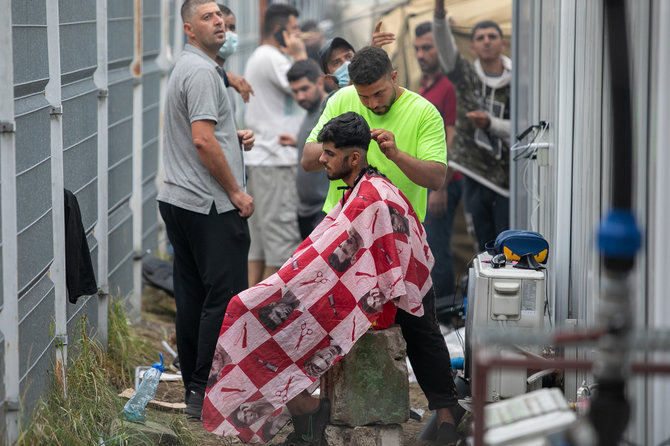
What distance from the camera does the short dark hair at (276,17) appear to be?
8477 millimetres

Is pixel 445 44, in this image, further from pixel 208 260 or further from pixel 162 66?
pixel 208 260

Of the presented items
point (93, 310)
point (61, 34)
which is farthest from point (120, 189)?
point (61, 34)

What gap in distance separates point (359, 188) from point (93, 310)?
219cm

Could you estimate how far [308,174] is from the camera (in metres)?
7.12

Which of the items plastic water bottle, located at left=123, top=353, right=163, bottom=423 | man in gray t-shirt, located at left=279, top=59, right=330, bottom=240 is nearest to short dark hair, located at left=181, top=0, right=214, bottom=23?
man in gray t-shirt, located at left=279, top=59, right=330, bottom=240

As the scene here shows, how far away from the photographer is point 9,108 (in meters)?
3.85

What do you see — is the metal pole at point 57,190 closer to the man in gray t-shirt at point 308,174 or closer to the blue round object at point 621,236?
the man in gray t-shirt at point 308,174

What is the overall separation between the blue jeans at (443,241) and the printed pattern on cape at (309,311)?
10.1ft

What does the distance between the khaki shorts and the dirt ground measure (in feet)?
2.83

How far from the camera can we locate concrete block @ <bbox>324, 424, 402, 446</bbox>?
449 cm

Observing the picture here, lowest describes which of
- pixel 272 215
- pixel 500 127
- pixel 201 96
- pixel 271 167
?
pixel 272 215

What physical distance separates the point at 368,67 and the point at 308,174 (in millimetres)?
2517

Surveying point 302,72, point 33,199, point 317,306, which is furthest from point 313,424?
point 302,72

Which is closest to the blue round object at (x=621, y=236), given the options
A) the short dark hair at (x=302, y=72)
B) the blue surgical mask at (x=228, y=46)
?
the blue surgical mask at (x=228, y=46)
